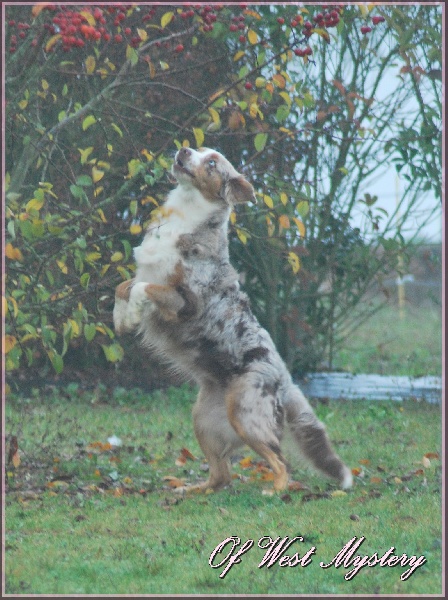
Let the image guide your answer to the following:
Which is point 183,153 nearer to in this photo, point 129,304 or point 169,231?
point 169,231

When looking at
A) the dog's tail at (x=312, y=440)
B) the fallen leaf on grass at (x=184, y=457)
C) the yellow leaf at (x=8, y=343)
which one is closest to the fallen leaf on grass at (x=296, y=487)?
the dog's tail at (x=312, y=440)

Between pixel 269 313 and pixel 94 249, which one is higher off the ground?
pixel 94 249

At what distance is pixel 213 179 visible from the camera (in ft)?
21.2

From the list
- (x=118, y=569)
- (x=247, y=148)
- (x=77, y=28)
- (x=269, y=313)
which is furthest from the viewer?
(x=269, y=313)

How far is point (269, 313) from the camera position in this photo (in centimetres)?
1134

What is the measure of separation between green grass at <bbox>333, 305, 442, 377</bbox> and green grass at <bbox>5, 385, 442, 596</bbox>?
4.19m

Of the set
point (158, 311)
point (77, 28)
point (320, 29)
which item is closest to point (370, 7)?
point (320, 29)

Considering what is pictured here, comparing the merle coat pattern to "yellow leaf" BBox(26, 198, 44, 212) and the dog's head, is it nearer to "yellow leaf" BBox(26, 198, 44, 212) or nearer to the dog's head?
the dog's head

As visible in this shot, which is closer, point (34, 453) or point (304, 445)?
point (304, 445)

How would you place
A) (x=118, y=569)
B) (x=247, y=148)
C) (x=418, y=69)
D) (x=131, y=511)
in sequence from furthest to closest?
(x=247, y=148) → (x=418, y=69) → (x=131, y=511) → (x=118, y=569)

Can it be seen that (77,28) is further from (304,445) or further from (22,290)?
(304,445)

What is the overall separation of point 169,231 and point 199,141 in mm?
728

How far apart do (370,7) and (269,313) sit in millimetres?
5825

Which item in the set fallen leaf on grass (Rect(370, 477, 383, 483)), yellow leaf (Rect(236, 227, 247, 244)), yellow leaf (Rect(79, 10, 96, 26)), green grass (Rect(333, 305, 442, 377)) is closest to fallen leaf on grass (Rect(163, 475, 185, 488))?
fallen leaf on grass (Rect(370, 477, 383, 483))
